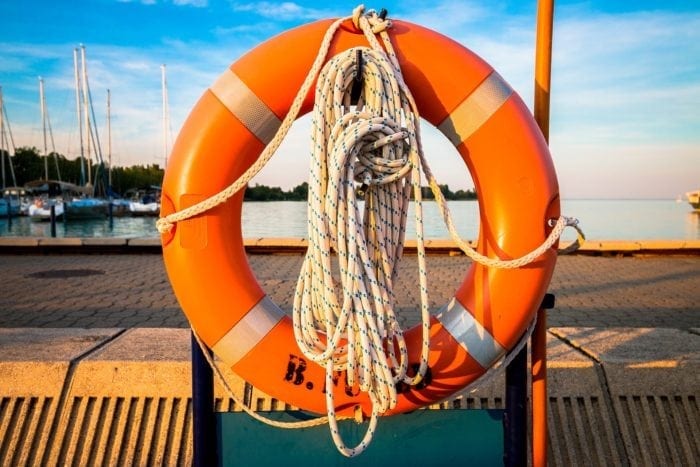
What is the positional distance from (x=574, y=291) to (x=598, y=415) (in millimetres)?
3624

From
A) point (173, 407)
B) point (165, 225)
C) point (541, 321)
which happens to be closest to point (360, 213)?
point (165, 225)

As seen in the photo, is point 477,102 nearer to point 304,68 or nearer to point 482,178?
point 482,178

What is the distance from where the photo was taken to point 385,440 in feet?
6.29

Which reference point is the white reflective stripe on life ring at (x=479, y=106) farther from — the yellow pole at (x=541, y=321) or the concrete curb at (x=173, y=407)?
the concrete curb at (x=173, y=407)

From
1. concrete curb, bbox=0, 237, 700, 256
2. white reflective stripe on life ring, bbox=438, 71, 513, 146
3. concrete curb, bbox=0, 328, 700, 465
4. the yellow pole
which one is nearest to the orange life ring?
white reflective stripe on life ring, bbox=438, 71, 513, 146

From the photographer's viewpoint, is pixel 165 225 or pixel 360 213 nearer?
pixel 360 213

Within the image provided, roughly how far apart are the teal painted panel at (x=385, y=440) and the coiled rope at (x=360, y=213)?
1.13 feet

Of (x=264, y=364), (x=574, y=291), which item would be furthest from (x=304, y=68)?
(x=574, y=291)

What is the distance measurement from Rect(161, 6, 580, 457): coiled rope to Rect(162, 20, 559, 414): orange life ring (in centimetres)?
9

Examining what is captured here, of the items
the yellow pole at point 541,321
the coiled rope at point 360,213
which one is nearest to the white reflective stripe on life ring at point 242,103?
the coiled rope at point 360,213

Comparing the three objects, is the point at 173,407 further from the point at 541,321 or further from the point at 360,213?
the point at 541,321

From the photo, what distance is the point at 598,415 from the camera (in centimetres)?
218

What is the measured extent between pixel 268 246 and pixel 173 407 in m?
5.94

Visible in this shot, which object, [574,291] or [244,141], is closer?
[244,141]
